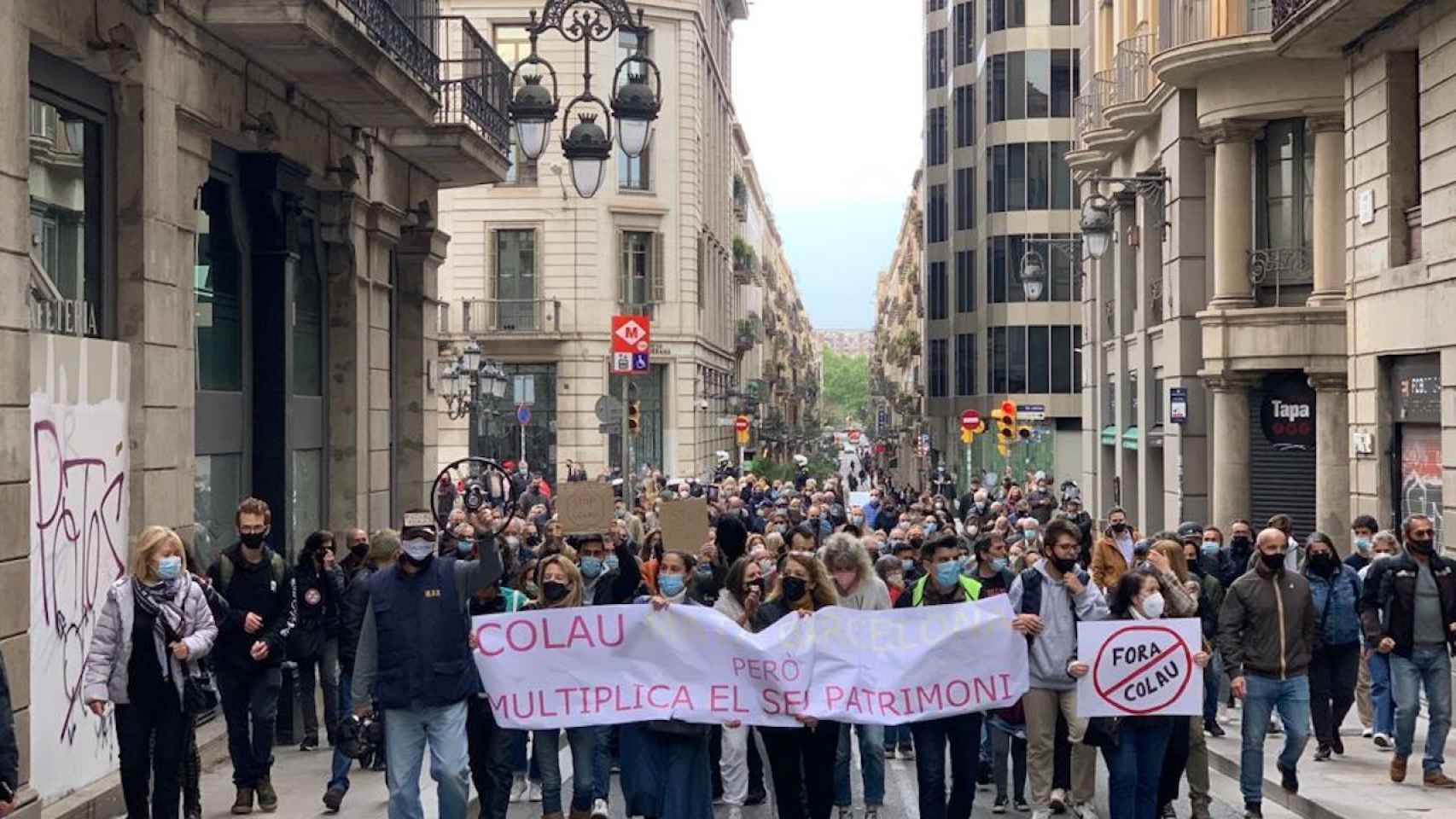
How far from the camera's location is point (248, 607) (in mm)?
11648

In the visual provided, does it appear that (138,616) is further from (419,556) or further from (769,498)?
(769,498)

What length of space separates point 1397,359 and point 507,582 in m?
11.3

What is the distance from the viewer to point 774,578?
11.5 meters

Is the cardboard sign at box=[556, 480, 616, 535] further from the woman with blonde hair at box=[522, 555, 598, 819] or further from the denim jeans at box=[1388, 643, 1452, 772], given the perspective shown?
the denim jeans at box=[1388, 643, 1452, 772]

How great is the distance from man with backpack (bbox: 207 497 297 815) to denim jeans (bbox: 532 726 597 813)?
175 cm

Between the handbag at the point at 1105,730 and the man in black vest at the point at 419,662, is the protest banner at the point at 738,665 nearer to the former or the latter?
the handbag at the point at 1105,730

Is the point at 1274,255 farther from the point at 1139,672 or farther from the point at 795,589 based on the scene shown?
the point at 795,589

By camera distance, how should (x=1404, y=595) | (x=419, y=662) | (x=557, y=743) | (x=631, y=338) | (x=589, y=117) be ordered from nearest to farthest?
(x=419, y=662) → (x=557, y=743) → (x=1404, y=595) → (x=589, y=117) → (x=631, y=338)

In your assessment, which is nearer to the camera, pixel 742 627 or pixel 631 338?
pixel 742 627

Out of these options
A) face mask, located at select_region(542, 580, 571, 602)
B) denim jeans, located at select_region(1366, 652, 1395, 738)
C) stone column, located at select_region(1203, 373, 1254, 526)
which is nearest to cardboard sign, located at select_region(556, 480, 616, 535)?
face mask, located at select_region(542, 580, 571, 602)

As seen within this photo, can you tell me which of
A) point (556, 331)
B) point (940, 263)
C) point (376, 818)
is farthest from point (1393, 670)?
point (940, 263)

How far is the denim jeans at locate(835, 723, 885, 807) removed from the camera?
11.2 m

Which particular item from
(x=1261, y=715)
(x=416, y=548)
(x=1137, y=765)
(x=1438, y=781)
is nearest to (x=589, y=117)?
(x=416, y=548)

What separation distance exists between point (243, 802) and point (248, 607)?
3.87 feet
